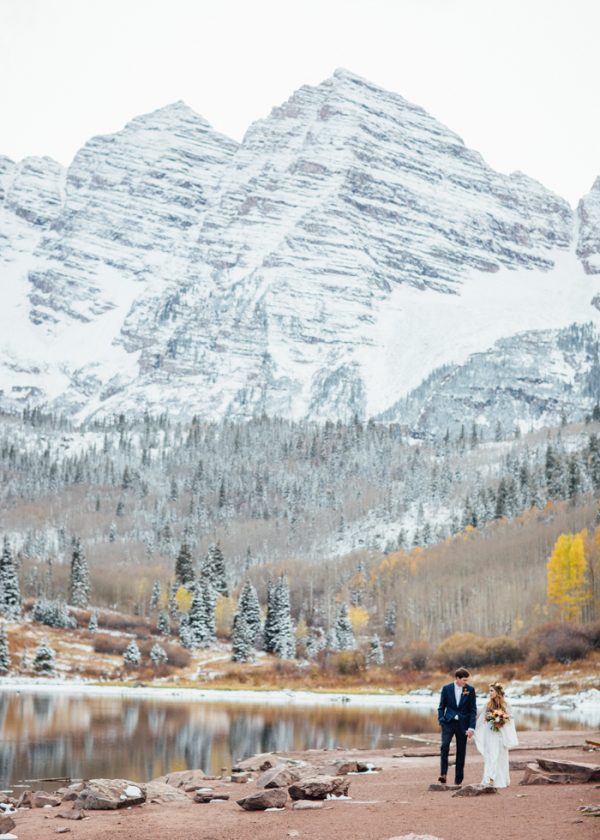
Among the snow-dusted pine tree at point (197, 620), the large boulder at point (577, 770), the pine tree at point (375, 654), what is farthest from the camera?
the snow-dusted pine tree at point (197, 620)

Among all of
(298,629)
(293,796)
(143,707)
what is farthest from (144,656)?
(293,796)

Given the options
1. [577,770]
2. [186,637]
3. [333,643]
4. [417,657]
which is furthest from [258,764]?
[186,637]

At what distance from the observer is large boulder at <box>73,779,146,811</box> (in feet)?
76.4

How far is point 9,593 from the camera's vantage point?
12731 cm

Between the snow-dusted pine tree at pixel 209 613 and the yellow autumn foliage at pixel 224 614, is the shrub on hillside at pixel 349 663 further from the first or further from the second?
the yellow autumn foliage at pixel 224 614

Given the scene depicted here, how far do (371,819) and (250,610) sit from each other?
112372 millimetres

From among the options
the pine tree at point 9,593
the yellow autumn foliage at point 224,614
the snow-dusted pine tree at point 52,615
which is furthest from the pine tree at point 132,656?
the yellow autumn foliage at point 224,614

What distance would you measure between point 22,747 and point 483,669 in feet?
211

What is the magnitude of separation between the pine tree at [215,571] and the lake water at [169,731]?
68.8m

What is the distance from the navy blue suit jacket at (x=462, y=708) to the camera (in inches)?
958

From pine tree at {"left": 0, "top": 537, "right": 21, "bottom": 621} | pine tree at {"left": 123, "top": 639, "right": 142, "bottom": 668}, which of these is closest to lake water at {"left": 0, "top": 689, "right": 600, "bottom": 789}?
pine tree at {"left": 123, "top": 639, "right": 142, "bottom": 668}

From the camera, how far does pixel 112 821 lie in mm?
21406

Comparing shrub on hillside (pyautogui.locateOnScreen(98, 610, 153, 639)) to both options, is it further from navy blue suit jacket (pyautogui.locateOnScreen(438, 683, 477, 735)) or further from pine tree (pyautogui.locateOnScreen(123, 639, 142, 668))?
navy blue suit jacket (pyautogui.locateOnScreen(438, 683, 477, 735))

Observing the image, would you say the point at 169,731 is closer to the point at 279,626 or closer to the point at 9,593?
the point at 279,626
